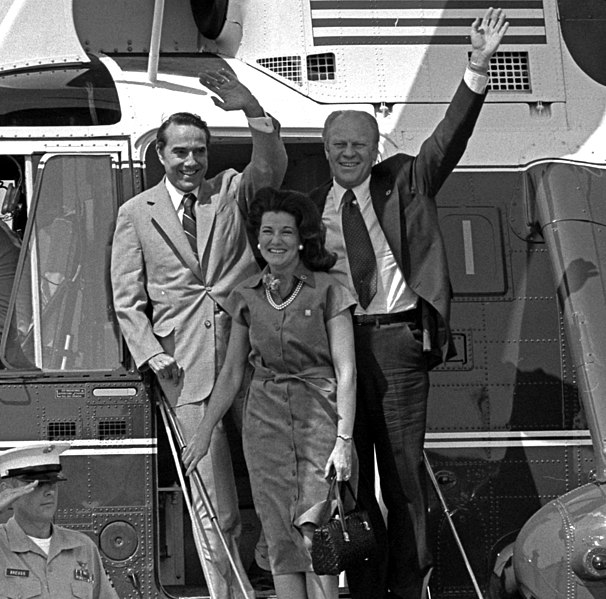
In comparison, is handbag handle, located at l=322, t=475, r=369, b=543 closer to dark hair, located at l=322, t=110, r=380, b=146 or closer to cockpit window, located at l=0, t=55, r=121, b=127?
dark hair, located at l=322, t=110, r=380, b=146

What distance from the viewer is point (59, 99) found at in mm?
6793

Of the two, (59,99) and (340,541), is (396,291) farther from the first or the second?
(59,99)

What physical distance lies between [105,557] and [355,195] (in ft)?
6.82

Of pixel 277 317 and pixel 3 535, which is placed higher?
pixel 277 317

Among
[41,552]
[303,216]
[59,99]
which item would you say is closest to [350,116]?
[303,216]

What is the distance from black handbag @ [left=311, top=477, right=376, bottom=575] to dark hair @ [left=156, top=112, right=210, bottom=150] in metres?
1.77

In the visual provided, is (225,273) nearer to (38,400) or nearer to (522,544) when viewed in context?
(38,400)

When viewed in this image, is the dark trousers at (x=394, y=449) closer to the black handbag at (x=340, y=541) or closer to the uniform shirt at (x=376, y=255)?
the uniform shirt at (x=376, y=255)

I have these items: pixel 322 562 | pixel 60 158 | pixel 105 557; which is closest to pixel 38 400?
pixel 105 557

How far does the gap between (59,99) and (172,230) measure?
3.75ft

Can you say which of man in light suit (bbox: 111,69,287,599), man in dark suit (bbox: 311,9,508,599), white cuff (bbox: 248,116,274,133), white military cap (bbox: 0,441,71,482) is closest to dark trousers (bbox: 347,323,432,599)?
man in dark suit (bbox: 311,9,508,599)

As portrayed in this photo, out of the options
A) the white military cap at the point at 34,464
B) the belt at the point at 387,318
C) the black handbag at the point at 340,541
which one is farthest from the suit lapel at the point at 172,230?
the black handbag at the point at 340,541

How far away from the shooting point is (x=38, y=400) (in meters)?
6.29

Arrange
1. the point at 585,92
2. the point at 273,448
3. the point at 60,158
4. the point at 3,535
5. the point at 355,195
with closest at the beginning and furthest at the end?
the point at 3,535
the point at 273,448
the point at 355,195
the point at 60,158
the point at 585,92
